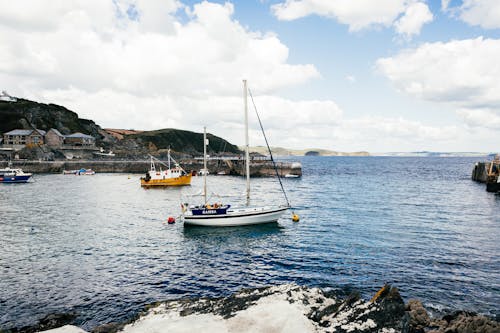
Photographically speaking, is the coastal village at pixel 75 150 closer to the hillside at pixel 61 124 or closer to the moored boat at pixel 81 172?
the hillside at pixel 61 124

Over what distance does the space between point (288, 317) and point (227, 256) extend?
13.4 m

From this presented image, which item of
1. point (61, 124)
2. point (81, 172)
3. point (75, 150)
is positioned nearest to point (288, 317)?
point (81, 172)

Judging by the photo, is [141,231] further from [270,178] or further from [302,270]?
[270,178]

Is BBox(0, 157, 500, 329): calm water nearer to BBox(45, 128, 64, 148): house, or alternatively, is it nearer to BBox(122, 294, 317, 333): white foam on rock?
BBox(122, 294, 317, 333): white foam on rock

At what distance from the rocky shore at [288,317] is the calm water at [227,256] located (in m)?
2.57

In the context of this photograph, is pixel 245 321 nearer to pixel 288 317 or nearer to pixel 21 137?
pixel 288 317

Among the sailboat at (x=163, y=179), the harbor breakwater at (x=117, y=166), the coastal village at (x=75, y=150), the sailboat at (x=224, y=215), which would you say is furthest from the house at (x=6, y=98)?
the sailboat at (x=224, y=215)

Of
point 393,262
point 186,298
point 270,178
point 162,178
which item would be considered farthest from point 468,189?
point 186,298

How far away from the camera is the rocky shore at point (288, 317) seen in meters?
12.8

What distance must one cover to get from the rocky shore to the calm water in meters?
2.57

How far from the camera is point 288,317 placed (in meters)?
13.4

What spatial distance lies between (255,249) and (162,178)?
51450mm

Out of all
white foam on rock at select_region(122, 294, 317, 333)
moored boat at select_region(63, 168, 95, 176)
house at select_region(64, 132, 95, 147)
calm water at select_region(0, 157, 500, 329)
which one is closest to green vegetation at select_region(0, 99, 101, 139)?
house at select_region(64, 132, 95, 147)

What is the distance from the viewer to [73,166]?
112 metres
